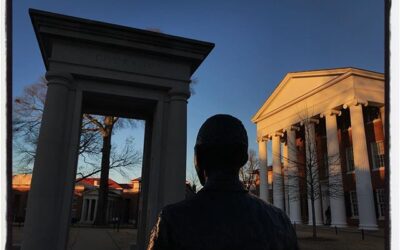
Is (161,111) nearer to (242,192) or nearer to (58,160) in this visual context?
(58,160)

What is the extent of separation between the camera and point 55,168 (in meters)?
8.27

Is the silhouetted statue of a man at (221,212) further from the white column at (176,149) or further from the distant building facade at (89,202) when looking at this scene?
the distant building facade at (89,202)

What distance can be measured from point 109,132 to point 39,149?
86.5ft

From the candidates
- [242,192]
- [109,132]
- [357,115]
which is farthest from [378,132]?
[242,192]

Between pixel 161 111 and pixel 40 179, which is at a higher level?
pixel 161 111

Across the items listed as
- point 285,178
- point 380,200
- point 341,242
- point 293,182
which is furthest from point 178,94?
point 285,178

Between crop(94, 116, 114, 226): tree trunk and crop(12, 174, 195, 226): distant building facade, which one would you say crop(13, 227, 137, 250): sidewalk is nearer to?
crop(94, 116, 114, 226): tree trunk

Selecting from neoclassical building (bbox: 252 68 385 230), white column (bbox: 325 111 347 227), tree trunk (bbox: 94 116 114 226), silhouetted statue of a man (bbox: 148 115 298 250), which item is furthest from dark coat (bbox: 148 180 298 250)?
tree trunk (bbox: 94 116 114 226)

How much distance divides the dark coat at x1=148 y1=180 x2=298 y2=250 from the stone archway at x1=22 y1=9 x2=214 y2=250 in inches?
294

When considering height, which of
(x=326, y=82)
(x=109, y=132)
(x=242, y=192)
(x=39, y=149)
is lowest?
(x=242, y=192)

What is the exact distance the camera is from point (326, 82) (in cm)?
3256

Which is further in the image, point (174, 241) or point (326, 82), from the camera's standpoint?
point (326, 82)

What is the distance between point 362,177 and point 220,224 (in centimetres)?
3063

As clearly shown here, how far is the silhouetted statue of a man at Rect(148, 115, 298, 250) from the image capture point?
1.39 meters
